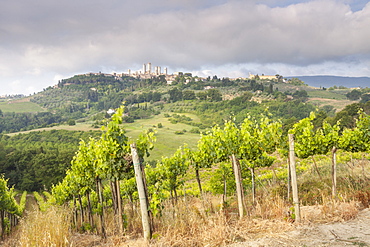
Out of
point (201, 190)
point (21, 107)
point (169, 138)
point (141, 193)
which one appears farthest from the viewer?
point (21, 107)

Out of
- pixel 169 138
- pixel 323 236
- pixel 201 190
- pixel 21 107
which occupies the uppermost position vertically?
pixel 21 107

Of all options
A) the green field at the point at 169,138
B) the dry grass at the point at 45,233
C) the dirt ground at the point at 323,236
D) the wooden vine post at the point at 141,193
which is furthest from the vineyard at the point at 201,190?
the green field at the point at 169,138

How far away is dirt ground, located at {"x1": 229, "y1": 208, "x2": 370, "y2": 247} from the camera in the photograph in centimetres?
444

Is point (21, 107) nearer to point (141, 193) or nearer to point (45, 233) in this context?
point (45, 233)

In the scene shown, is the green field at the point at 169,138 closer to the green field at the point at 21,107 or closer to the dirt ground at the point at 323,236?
the dirt ground at the point at 323,236

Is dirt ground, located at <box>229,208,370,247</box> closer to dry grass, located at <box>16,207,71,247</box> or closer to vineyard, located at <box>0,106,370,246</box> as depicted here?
vineyard, located at <box>0,106,370,246</box>

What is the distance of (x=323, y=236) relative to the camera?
15.6 ft

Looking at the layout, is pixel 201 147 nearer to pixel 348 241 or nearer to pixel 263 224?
pixel 263 224

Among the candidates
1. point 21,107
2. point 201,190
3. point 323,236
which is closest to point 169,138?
point 201,190

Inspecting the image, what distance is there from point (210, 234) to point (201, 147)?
5.70 m

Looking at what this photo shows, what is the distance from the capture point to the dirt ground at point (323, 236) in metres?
4.44

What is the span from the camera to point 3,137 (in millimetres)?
77812

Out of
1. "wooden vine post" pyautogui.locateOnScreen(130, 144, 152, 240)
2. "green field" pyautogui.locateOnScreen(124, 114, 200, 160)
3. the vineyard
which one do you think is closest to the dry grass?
the vineyard

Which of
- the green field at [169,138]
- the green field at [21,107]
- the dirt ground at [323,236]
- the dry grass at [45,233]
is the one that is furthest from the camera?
the green field at [21,107]
